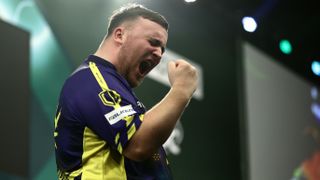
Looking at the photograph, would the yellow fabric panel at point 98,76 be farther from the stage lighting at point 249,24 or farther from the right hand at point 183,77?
the stage lighting at point 249,24

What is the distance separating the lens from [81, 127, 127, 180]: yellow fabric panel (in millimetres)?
1586

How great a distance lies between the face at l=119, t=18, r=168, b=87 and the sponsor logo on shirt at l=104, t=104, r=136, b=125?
0.24 m

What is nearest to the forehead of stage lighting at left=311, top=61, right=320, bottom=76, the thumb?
the thumb

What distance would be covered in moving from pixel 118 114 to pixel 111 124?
38 millimetres

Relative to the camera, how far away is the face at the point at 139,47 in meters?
1.82

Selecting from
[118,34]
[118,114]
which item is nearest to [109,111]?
[118,114]

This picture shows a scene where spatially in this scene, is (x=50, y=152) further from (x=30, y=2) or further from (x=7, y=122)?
(x=30, y=2)

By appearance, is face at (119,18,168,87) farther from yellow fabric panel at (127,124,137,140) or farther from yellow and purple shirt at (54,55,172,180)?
yellow fabric panel at (127,124,137,140)

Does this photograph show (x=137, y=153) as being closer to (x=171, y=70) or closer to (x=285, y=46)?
(x=171, y=70)

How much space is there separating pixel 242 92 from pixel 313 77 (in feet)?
3.39

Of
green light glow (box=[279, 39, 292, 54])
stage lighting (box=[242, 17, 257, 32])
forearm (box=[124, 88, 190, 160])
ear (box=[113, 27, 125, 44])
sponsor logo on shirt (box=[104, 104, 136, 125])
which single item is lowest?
green light glow (box=[279, 39, 292, 54])

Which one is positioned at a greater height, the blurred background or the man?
the man

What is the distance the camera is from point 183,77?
1.68 meters

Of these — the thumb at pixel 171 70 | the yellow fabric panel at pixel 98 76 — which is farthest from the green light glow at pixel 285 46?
the yellow fabric panel at pixel 98 76
